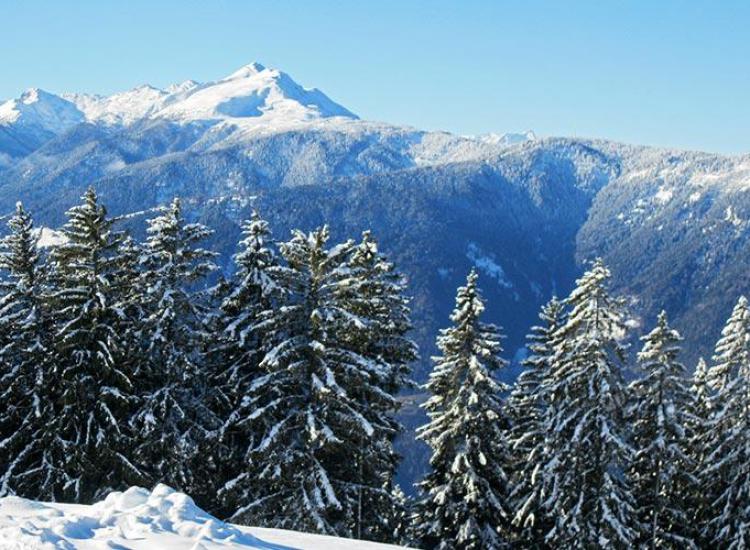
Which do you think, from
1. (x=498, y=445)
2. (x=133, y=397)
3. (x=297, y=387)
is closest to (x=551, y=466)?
(x=498, y=445)

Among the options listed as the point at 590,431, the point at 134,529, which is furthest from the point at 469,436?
the point at 134,529

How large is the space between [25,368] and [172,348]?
4513mm

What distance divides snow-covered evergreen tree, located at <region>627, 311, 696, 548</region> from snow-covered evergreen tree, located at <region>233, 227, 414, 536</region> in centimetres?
1036

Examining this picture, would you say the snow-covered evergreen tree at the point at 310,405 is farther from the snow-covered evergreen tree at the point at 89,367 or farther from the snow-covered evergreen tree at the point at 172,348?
the snow-covered evergreen tree at the point at 89,367

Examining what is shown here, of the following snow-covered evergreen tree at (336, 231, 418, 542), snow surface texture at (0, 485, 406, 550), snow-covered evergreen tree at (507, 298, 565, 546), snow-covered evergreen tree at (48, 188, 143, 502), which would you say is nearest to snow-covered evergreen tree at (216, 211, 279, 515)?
snow-covered evergreen tree at (336, 231, 418, 542)

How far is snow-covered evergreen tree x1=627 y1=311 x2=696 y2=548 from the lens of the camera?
25984mm

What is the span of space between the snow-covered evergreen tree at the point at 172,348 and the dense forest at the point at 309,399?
0.07 m

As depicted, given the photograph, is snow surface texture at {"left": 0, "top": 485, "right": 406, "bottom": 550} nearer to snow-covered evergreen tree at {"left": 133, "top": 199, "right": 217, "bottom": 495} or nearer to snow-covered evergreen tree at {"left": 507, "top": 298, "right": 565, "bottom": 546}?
snow-covered evergreen tree at {"left": 133, "top": 199, "right": 217, "bottom": 495}

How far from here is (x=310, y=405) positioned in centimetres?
2061

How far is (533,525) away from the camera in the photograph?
27625mm

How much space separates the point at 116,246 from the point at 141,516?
13364 mm

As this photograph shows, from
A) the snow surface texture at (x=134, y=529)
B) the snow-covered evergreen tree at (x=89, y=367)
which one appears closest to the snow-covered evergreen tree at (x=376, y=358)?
the snow-covered evergreen tree at (x=89, y=367)

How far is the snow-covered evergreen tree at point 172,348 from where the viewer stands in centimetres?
2152

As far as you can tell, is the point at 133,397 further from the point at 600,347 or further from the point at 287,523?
the point at 600,347
